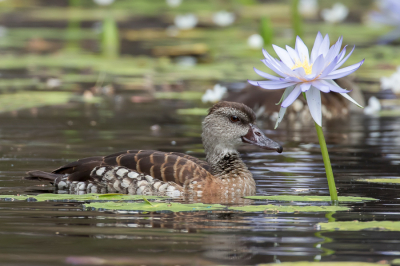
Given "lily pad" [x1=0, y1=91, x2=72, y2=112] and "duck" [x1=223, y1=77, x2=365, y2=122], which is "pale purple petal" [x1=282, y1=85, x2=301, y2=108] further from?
"lily pad" [x1=0, y1=91, x2=72, y2=112]

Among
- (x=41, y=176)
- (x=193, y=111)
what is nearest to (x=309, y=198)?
(x=41, y=176)

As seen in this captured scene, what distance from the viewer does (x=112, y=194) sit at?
700 centimetres

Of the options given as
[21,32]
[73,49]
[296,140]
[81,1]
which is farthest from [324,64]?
[81,1]

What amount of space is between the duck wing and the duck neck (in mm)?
118

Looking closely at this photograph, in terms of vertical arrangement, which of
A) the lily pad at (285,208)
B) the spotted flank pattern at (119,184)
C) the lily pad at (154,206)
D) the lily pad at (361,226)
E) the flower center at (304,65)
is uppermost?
the flower center at (304,65)

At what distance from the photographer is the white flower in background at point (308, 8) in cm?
3079

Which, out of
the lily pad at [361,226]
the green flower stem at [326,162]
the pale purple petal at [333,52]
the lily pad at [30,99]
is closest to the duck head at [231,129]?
the green flower stem at [326,162]

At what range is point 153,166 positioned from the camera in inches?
297

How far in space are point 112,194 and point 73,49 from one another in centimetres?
1605

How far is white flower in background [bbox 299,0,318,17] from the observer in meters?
30.8

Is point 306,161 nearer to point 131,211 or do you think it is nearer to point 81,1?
point 131,211

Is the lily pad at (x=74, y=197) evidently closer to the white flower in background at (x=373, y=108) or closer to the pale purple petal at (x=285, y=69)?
the pale purple petal at (x=285, y=69)

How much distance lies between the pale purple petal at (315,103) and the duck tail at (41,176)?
2872mm

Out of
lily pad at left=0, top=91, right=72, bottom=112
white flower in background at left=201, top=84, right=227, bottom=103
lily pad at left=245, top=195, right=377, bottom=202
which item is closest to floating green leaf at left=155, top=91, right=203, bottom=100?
white flower in background at left=201, top=84, right=227, bottom=103
